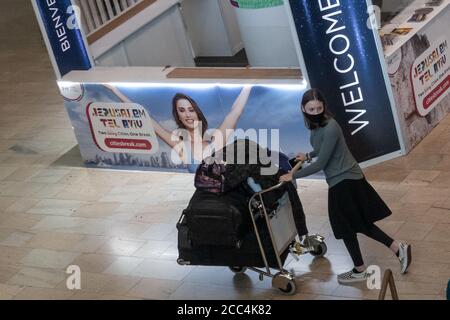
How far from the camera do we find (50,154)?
10.0 meters

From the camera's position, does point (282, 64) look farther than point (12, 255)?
Yes

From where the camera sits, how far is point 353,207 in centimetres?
636

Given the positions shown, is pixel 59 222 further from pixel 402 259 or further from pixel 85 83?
pixel 402 259

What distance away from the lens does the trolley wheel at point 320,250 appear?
6930mm

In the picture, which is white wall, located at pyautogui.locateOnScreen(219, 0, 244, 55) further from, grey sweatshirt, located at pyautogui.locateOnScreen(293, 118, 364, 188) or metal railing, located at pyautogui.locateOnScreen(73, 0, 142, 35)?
grey sweatshirt, located at pyautogui.locateOnScreen(293, 118, 364, 188)

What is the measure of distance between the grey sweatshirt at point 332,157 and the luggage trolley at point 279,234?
17 centimetres

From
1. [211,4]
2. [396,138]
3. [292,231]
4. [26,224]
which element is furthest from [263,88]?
[211,4]

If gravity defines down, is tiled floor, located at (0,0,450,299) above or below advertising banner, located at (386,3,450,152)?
below

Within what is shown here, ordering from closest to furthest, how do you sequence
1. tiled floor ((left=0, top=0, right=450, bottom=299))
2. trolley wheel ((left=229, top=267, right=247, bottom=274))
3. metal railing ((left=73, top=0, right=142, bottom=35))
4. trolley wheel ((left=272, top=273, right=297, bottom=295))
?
trolley wheel ((left=272, top=273, right=297, bottom=295)) → tiled floor ((left=0, top=0, right=450, bottom=299)) → trolley wheel ((left=229, top=267, right=247, bottom=274)) → metal railing ((left=73, top=0, right=142, bottom=35))

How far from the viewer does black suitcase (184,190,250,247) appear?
6.22 metres

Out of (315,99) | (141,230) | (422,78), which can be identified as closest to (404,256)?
(315,99)

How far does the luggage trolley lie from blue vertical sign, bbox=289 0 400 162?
64.6 inches

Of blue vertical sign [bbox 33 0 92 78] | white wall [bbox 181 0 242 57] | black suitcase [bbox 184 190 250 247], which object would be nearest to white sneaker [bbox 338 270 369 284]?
black suitcase [bbox 184 190 250 247]

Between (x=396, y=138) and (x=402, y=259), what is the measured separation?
1.91 metres
